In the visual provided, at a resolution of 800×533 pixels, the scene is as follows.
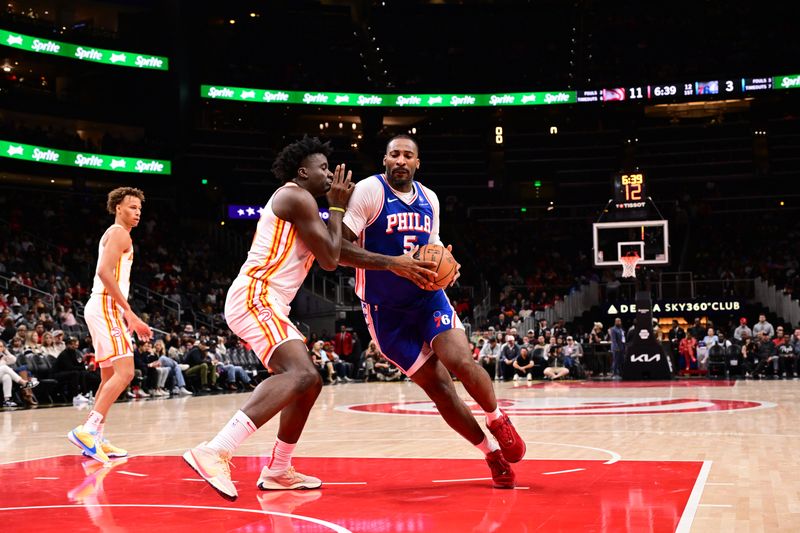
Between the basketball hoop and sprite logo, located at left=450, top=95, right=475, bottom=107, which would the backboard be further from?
sprite logo, located at left=450, top=95, right=475, bottom=107

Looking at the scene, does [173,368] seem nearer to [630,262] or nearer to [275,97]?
[630,262]

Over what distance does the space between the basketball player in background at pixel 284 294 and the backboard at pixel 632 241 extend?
1804 centimetres

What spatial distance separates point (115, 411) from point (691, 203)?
91.8ft

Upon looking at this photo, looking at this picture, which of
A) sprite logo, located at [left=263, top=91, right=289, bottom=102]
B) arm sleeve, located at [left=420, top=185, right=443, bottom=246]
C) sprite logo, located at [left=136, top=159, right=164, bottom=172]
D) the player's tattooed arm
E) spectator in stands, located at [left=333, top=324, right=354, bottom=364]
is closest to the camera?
the player's tattooed arm

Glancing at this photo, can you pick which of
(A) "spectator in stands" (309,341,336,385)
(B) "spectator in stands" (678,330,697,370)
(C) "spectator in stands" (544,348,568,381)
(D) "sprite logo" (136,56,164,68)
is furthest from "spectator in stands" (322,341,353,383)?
(D) "sprite logo" (136,56,164,68)

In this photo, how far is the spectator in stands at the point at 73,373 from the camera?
14.8m

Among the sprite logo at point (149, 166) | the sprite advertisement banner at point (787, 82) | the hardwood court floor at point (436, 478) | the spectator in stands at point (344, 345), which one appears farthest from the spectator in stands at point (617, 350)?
the sprite logo at point (149, 166)

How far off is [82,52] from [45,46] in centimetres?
131

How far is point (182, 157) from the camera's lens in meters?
35.7

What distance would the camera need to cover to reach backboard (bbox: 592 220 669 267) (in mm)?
22109

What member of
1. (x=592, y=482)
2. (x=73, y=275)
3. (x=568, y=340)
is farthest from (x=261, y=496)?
(x=73, y=275)

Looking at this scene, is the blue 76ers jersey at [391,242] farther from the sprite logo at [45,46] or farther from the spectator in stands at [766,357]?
the sprite logo at [45,46]

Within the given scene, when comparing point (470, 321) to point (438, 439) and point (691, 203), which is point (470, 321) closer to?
point (691, 203)

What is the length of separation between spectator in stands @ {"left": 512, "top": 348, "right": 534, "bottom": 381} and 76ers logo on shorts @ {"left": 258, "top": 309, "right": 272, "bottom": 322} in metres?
17.5
